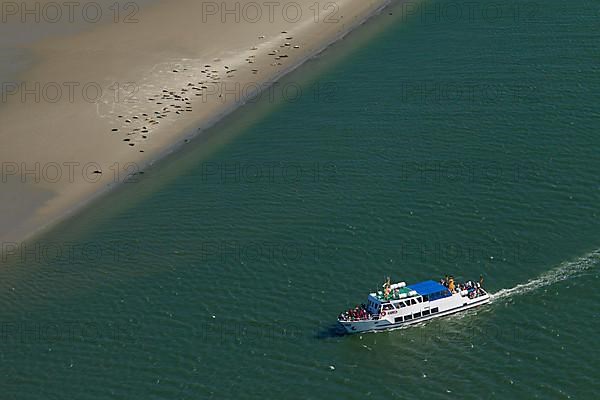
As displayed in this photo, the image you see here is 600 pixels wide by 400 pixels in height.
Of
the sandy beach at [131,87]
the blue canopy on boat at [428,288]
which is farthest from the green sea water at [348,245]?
the sandy beach at [131,87]

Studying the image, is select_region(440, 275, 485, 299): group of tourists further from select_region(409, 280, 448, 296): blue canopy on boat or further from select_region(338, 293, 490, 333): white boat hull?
select_region(409, 280, 448, 296): blue canopy on boat

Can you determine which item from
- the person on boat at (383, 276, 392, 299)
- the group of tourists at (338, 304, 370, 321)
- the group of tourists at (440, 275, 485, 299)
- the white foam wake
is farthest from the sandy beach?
the white foam wake

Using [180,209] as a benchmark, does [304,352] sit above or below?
below

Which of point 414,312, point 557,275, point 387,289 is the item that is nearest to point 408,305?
point 414,312

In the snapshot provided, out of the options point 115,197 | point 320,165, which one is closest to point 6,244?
point 115,197

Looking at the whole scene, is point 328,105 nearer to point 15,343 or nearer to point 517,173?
point 517,173
